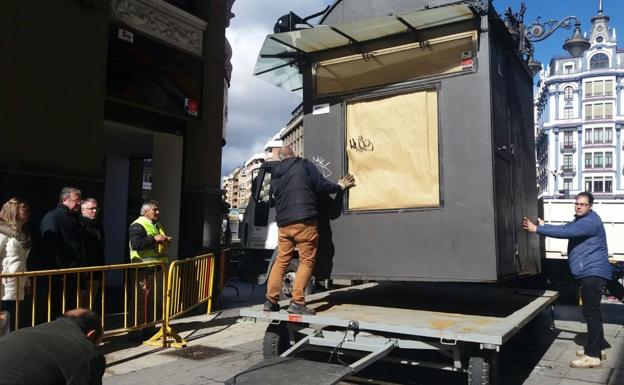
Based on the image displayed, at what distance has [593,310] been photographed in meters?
5.47

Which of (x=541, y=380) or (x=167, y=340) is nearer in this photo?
(x=541, y=380)

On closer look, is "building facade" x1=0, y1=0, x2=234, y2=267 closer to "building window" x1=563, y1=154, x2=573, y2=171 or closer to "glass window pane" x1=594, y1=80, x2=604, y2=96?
"building window" x1=563, y1=154, x2=573, y2=171

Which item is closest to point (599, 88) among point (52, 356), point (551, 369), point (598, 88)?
point (598, 88)

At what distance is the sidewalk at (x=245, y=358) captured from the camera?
515 centimetres

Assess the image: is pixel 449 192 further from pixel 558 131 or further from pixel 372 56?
pixel 558 131

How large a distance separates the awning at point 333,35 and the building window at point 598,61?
7595cm

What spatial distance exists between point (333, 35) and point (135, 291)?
12.2ft

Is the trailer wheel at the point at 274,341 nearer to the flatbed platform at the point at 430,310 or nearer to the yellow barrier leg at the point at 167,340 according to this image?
the flatbed platform at the point at 430,310

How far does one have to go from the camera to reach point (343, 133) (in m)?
5.66

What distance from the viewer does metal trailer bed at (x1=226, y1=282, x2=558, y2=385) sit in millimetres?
3855

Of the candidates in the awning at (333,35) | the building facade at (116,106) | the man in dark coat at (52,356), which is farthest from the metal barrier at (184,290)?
the man in dark coat at (52,356)

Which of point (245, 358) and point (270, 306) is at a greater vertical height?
point (270, 306)

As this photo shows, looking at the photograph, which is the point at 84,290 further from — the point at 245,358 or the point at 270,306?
the point at 270,306

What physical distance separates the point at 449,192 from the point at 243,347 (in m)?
3.19
